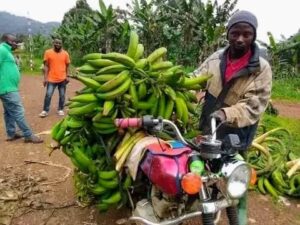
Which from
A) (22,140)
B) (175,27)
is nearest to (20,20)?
(175,27)

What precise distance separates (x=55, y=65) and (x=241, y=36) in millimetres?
6571

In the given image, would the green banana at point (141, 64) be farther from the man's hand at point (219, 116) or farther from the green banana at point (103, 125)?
the man's hand at point (219, 116)

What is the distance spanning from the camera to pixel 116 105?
11.5 feet

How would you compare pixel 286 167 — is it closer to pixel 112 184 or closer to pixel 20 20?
pixel 112 184

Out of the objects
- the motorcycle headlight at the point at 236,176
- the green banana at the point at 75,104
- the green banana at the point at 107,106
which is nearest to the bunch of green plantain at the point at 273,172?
the green banana at the point at 107,106

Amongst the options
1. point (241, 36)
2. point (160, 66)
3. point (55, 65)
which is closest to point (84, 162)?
point (160, 66)

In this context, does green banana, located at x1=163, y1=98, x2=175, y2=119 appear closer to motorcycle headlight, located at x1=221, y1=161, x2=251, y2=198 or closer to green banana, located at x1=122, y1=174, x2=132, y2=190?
green banana, located at x1=122, y1=174, x2=132, y2=190

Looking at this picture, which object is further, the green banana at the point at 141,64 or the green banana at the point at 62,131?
the green banana at the point at 62,131

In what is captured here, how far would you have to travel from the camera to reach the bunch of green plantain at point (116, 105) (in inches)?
137

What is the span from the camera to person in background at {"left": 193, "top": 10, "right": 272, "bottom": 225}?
11.0ft

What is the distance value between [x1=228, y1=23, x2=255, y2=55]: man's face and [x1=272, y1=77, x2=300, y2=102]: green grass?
37.6 feet

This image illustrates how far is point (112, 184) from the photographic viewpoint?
3572mm

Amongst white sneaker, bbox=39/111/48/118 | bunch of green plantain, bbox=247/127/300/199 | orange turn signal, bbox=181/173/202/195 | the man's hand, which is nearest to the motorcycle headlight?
orange turn signal, bbox=181/173/202/195

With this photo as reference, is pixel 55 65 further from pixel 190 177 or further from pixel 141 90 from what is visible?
pixel 190 177
